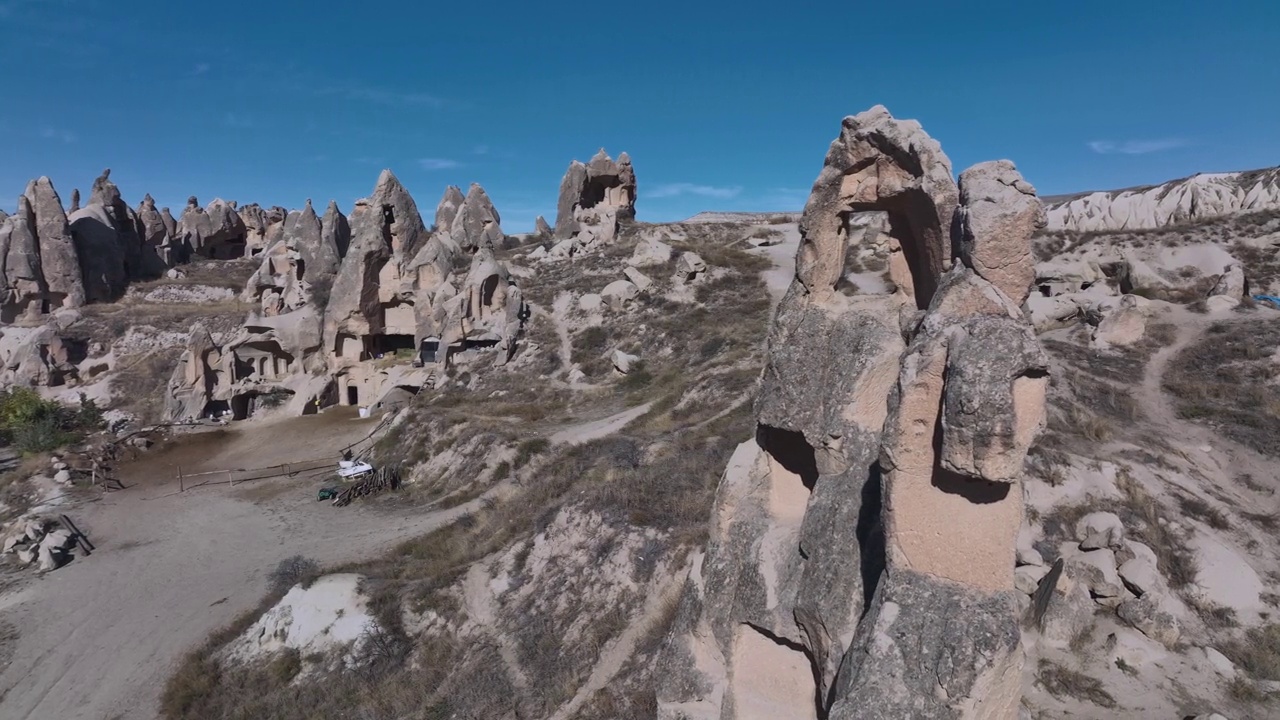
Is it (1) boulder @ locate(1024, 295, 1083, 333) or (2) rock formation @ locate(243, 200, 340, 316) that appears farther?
(2) rock formation @ locate(243, 200, 340, 316)

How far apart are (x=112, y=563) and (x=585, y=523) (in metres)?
11.1

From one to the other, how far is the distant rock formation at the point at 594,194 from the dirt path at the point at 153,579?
2614 cm

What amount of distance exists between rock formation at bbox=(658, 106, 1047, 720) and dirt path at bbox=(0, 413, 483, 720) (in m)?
9.11

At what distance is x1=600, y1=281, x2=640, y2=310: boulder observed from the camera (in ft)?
87.4

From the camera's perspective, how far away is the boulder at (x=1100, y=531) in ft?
25.7

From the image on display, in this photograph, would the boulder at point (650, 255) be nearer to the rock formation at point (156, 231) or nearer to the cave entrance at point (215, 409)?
the cave entrance at point (215, 409)

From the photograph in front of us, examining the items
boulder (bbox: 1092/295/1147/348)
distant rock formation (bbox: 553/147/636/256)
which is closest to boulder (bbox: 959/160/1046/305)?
boulder (bbox: 1092/295/1147/348)

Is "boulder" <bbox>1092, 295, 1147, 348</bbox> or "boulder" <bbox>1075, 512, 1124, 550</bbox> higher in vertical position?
"boulder" <bbox>1092, 295, 1147, 348</bbox>

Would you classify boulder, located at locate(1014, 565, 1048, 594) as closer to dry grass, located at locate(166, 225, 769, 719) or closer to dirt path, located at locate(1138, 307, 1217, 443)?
dry grass, located at locate(166, 225, 769, 719)

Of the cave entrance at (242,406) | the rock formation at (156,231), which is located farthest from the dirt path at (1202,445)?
the rock formation at (156,231)

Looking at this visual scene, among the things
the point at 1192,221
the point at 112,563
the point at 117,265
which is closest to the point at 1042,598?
the point at 112,563

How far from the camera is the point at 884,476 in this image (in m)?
3.77

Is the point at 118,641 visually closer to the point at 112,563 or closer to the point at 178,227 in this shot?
the point at 112,563

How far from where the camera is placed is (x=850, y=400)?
483 cm
